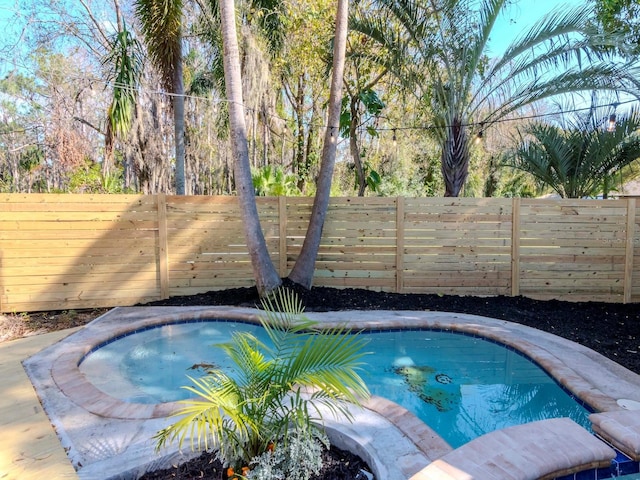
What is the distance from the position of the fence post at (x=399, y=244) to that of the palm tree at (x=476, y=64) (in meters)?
1.39

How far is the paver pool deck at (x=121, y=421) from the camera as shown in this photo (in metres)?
2.04

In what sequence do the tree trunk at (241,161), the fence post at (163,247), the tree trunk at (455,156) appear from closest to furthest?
the tree trunk at (241,161) < the fence post at (163,247) < the tree trunk at (455,156)

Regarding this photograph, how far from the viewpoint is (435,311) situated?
17.2ft

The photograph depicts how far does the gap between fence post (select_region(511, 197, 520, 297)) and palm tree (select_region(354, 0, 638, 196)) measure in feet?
3.62

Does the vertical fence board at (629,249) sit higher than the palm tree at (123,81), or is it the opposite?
the palm tree at (123,81)

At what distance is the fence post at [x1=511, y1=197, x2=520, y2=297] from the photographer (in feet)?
18.6

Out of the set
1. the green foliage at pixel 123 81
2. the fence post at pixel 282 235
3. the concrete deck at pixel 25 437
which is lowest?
the concrete deck at pixel 25 437

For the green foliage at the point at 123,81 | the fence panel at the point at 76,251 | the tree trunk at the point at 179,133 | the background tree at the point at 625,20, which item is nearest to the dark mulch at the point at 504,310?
the fence panel at the point at 76,251

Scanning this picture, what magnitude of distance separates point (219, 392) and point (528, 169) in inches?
302

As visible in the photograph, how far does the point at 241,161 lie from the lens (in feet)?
16.6

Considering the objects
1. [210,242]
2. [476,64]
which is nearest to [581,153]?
[476,64]

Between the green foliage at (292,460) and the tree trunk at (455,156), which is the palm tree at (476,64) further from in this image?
the green foliage at (292,460)

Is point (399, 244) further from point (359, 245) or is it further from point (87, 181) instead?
point (87, 181)

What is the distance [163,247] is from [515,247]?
514 cm
